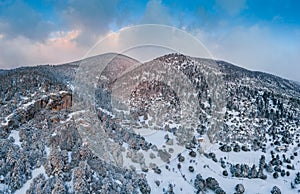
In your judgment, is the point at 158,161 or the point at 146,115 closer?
the point at 158,161

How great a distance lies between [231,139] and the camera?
62.8m

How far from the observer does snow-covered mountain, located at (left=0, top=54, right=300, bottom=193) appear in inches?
1403

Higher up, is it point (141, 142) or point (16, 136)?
point (16, 136)

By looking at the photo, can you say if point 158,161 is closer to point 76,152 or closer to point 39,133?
point 76,152

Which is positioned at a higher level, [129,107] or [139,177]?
[129,107]

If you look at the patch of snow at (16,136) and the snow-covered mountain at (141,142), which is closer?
the snow-covered mountain at (141,142)

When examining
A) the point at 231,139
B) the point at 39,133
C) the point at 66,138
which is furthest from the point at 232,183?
the point at 39,133

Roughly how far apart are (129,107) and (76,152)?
109 feet

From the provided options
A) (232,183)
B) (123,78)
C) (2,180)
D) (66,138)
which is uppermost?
(123,78)

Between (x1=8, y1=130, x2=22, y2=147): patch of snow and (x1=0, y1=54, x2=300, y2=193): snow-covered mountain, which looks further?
(x1=8, y1=130, x2=22, y2=147): patch of snow

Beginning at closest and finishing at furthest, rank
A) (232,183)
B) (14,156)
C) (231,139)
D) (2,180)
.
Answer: (2,180) → (14,156) → (232,183) → (231,139)

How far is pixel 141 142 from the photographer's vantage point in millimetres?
49250

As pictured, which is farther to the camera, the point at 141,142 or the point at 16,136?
the point at 141,142

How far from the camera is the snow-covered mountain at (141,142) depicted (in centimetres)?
3562
